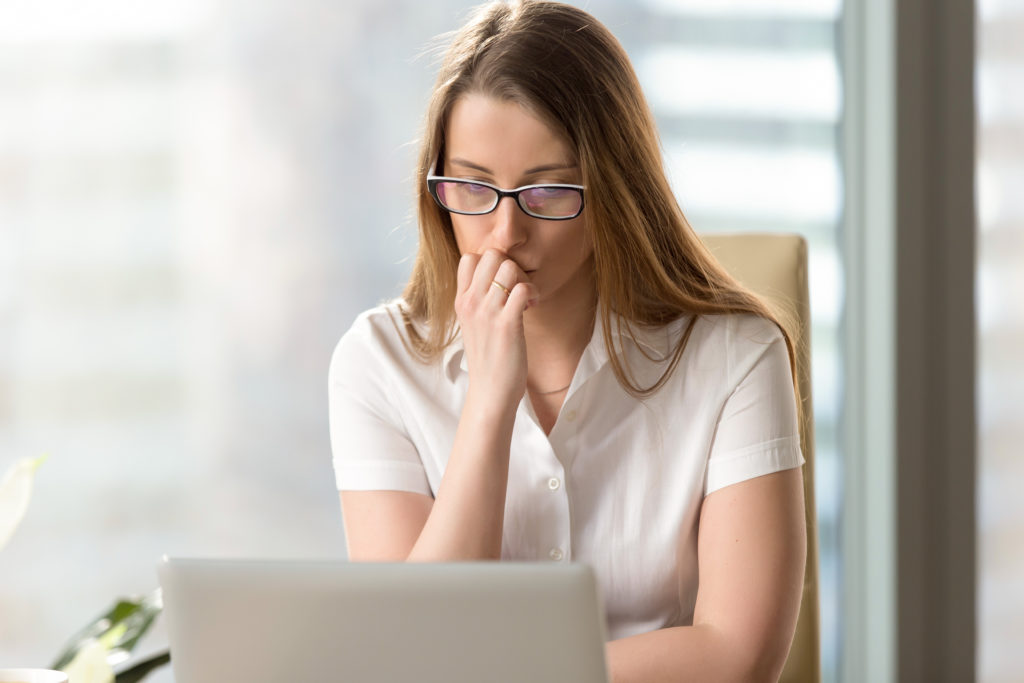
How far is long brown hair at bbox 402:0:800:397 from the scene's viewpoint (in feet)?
3.82

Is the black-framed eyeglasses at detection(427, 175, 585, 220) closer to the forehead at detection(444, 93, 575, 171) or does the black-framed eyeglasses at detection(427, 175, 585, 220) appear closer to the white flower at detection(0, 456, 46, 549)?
the forehead at detection(444, 93, 575, 171)

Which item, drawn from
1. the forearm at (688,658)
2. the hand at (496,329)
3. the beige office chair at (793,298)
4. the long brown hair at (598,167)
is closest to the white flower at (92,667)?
the forearm at (688,658)

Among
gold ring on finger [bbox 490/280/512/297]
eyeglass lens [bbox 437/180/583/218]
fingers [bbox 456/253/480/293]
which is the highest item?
eyeglass lens [bbox 437/180/583/218]

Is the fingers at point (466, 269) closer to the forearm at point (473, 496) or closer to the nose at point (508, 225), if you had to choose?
the nose at point (508, 225)

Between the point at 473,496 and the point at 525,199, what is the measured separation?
0.36m

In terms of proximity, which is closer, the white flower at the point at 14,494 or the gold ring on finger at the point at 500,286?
the white flower at the point at 14,494

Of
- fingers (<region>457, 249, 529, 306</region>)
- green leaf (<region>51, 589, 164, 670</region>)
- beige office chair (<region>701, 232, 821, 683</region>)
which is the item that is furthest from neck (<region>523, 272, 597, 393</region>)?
green leaf (<region>51, 589, 164, 670</region>)

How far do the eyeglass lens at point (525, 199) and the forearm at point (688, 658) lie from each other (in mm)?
504

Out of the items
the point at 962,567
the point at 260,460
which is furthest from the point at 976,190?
the point at 260,460

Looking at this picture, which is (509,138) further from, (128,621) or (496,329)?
(128,621)

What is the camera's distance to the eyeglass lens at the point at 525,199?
1157 mm

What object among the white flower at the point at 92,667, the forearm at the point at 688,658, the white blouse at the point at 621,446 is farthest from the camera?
the white blouse at the point at 621,446

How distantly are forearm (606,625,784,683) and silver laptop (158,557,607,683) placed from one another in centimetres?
37

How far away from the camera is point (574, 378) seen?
1284 mm
